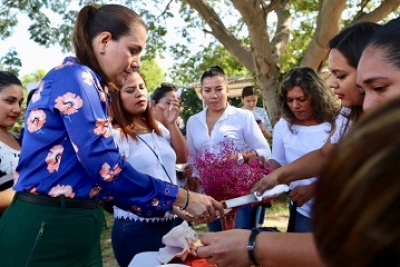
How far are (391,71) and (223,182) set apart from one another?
1.07 metres

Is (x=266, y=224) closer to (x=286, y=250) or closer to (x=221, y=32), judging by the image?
(x=221, y=32)

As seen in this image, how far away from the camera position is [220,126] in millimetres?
4234

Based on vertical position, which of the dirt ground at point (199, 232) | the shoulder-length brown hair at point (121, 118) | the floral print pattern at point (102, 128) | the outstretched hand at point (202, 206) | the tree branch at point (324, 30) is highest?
the tree branch at point (324, 30)

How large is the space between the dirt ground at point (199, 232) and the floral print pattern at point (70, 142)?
4.11 meters

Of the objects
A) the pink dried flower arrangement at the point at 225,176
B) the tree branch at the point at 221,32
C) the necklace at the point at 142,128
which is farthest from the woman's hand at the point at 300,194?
the tree branch at the point at 221,32

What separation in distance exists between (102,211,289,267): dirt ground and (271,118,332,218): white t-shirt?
2.98m

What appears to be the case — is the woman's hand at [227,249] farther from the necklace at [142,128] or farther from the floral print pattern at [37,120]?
the necklace at [142,128]

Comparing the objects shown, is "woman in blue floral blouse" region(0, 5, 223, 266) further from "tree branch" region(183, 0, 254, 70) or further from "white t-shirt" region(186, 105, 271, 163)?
"tree branch" region(183, 0, 254, 70)

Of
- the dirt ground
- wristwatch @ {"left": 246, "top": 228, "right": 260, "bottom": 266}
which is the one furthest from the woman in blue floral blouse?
the dirt ground

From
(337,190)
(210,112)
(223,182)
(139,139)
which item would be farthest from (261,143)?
(337,190)

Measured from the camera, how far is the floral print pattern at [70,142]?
1823 mm

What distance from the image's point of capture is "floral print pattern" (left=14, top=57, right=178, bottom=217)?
1823mm

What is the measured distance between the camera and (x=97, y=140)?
1840mm

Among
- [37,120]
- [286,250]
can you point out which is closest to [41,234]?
[37,120]
